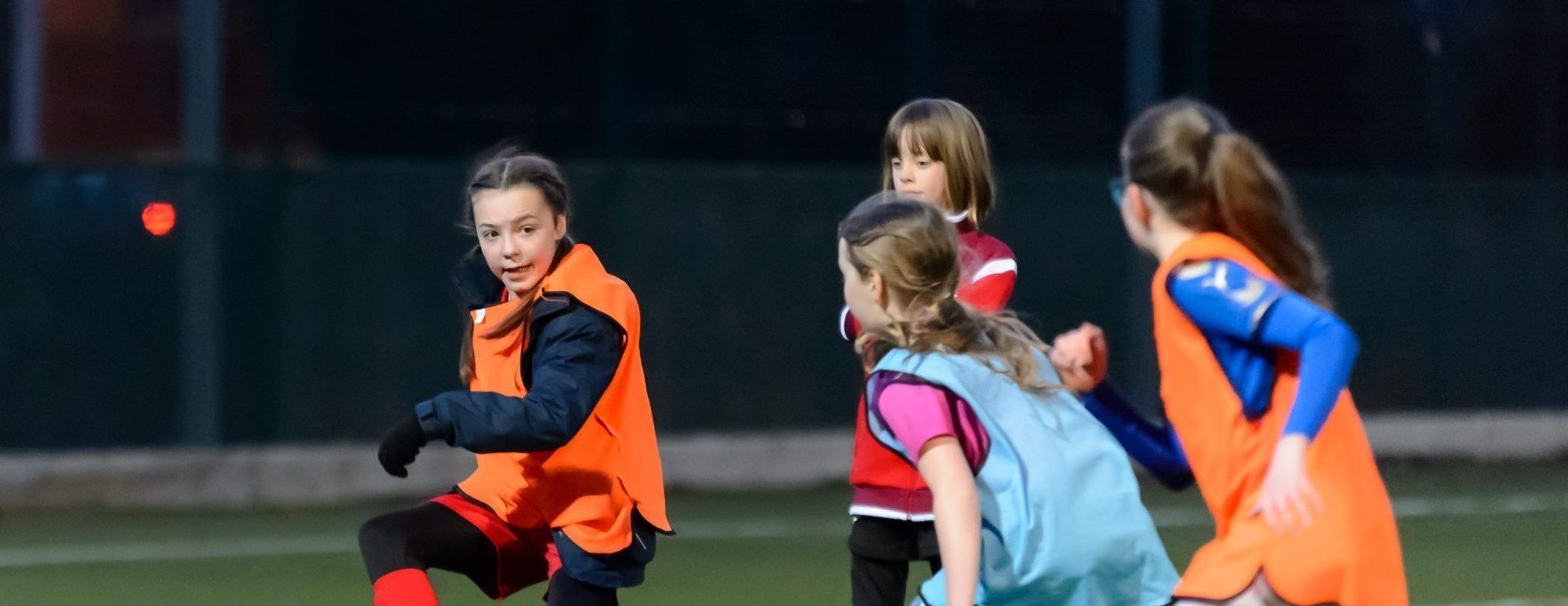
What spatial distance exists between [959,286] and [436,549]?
123 centimetres

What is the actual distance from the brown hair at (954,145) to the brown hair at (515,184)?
77cm

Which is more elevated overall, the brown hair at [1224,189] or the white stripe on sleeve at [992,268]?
the brown hair at [1224,189]

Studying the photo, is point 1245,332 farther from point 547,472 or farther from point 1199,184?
point 547,472

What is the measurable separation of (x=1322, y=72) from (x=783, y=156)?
10.6 feet

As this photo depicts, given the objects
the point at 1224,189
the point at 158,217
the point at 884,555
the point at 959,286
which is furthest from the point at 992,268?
the point at 158,217

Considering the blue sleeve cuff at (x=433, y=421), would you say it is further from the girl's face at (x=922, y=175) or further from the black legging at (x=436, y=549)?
the girl's face at (x=922, y=175)

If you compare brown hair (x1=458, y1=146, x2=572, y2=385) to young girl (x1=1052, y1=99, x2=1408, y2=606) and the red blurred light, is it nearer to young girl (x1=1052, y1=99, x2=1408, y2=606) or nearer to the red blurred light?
young girl (x1=1052, y1=99, x2=1408, y2=606)

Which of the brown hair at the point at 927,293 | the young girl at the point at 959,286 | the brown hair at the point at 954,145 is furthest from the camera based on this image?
the brown hair at the point at 954,145

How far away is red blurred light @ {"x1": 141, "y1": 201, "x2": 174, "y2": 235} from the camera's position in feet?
35.5

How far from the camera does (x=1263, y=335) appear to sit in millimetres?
3713

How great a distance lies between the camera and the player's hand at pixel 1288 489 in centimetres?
361

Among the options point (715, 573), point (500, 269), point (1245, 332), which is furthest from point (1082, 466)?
point (715, 573)

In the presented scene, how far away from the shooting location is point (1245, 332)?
12.2ft

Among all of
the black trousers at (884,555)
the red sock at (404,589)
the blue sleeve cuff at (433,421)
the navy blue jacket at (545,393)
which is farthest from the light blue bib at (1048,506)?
the red sock at (404,589)
